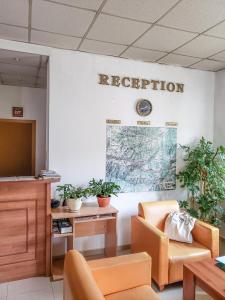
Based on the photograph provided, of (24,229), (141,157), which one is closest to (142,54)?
(141,157)

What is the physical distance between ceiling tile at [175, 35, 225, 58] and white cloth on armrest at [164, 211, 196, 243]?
2.00 metres

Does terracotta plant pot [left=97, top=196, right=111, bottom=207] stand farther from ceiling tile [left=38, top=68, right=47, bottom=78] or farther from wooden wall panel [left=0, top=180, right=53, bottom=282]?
ceiling tile [left=38, top=68, right=47, bottom=78]

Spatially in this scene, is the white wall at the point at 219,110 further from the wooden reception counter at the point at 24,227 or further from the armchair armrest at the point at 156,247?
the wooden reception counter at the point at 24,227

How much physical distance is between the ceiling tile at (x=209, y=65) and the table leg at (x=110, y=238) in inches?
97.4

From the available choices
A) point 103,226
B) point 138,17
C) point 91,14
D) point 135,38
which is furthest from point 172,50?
point 103,226

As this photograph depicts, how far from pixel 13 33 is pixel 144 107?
6.05 feet

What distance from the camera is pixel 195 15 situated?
85.0 inches

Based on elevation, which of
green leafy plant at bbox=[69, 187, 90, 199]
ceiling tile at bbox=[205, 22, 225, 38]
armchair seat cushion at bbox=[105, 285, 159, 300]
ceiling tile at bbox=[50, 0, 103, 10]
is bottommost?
armchair seat cushion at bbox=[105, 285, 159, 300]

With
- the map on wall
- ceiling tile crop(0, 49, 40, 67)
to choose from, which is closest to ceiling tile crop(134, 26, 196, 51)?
the map on wall

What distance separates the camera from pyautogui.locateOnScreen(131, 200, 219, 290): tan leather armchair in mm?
2391

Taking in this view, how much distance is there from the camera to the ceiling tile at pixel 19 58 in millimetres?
2920

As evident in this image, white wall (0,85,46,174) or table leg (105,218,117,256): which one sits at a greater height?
white wall (0,85,46,174)

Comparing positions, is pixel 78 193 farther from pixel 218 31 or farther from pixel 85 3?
pixel 218 31

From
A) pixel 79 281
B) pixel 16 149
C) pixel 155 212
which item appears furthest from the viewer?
pixel 16 149
